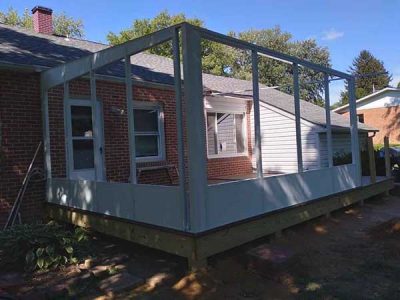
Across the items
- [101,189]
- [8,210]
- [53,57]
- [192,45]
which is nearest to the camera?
[192,45]

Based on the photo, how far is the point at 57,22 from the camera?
4134 centimetres

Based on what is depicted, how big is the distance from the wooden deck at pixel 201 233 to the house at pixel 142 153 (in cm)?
2

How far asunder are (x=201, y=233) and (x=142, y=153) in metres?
5.21

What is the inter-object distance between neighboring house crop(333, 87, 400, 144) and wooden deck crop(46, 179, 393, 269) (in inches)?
971

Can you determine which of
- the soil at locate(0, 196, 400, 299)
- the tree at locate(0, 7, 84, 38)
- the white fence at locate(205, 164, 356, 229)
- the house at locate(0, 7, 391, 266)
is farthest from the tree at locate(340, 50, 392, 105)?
the soil at locate(0, 196, 400, 299)

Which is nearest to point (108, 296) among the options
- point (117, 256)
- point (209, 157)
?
point (117, 256)

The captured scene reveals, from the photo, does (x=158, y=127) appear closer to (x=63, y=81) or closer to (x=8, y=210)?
(x=63, y=81)

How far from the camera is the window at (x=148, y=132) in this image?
10125 mm

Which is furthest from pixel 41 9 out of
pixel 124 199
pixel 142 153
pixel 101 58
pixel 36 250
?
pixel 36 250

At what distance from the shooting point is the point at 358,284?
201 inches

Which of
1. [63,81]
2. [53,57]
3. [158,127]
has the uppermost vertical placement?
[53,57]

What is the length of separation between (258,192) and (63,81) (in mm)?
4059

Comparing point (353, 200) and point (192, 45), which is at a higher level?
point (192, 45)

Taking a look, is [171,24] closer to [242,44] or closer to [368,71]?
[242,44]
